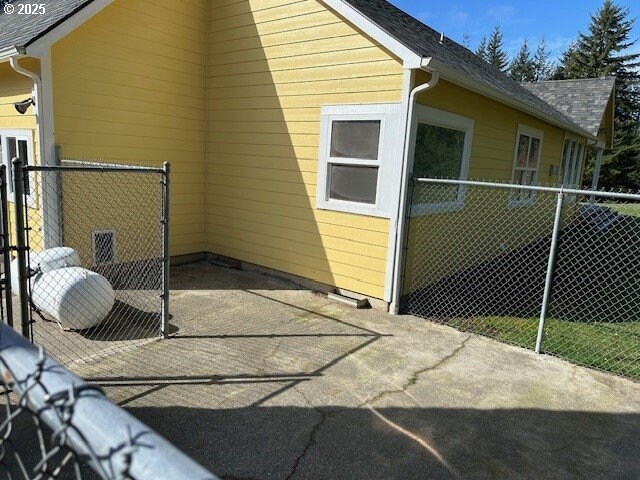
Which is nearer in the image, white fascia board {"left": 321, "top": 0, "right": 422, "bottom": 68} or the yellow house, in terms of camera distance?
white fascia board {"left": 321, "top": 0, "right": 422, "bottom": 68}

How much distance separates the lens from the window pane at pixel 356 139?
5715 millimetres

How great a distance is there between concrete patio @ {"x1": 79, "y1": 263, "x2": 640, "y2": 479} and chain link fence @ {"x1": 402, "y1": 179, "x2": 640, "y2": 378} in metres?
0.57

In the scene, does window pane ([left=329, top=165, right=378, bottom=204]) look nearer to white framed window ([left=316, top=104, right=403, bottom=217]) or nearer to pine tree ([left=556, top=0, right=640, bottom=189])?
white framed window ([left=316, top=104, right=403, bottom=217])

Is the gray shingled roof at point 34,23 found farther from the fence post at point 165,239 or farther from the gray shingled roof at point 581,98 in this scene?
the gray shingled roof at point 581,98

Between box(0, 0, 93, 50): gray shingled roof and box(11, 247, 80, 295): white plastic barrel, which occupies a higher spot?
box(0, 0, 93, 50): gray shingled roof

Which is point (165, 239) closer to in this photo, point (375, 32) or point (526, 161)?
point (375, 32)

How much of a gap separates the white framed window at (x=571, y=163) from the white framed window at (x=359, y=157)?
8.92 m

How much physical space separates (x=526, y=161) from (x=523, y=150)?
383 mm

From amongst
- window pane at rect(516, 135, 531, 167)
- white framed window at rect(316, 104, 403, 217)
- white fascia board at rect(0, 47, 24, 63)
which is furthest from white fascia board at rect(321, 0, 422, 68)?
window pane at rect(516, 135, 531, 167)

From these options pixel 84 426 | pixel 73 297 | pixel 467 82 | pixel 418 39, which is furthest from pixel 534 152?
pixel 84 426

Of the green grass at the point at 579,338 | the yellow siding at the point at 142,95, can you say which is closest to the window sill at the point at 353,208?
the green grass at the point at 579,338

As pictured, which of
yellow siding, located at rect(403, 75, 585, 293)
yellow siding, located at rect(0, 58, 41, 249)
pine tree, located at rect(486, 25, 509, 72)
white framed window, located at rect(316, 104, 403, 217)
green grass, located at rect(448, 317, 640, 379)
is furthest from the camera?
pine tree, located at rect(486, 25, 509, 72)

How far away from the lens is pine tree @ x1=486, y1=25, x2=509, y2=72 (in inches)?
2016

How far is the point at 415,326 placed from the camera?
211 inches
